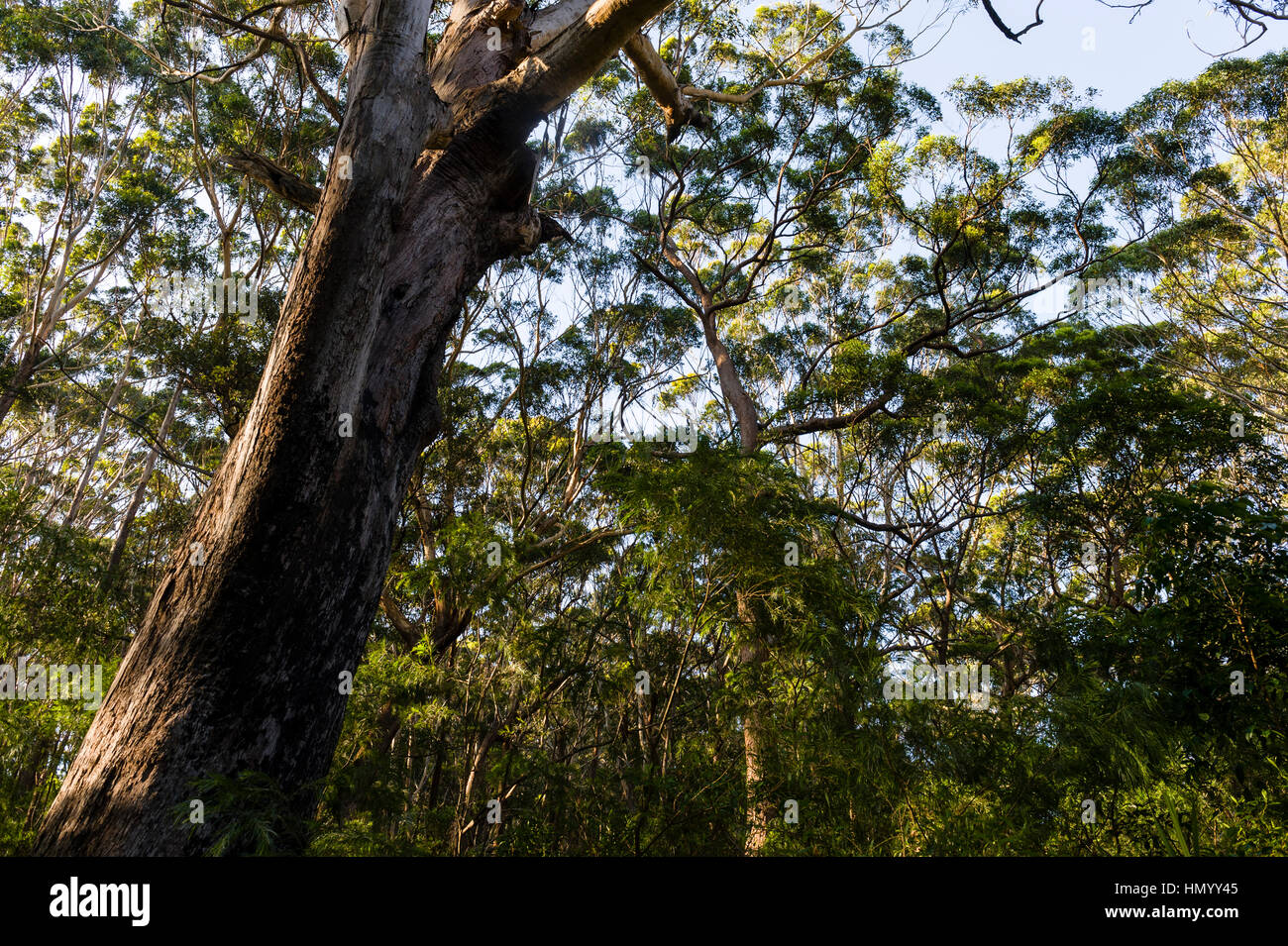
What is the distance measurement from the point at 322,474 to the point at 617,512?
4.45 feet

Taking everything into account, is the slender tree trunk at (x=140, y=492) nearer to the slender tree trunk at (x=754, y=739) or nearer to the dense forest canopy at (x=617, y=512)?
the dense forest canopy at (x=617, y=512)

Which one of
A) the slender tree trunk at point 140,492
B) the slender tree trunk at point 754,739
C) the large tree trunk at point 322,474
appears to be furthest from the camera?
the slender tree trunk at point 140,492

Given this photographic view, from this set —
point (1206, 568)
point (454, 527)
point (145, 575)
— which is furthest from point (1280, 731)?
point (145, 575)

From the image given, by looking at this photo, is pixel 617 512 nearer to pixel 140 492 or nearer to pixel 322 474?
pixel 322 474

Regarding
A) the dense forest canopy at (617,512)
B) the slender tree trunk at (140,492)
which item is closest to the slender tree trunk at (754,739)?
the dense forest canopy at (617,512)

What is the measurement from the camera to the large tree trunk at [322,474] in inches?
67.3

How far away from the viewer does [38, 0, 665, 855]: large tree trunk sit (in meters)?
1.71

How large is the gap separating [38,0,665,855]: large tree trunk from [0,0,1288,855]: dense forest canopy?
1 centimetres

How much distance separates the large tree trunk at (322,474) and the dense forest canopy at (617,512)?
0.01 m

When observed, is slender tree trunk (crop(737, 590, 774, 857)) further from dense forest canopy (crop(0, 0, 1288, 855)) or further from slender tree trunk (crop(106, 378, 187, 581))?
slender tree trunk (crop(106, 378, 187, 581))

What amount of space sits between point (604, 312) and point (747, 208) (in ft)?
8.33

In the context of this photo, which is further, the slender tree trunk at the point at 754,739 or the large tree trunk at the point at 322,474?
the slender tree trunk at the point at 754,739

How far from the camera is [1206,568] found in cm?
292
